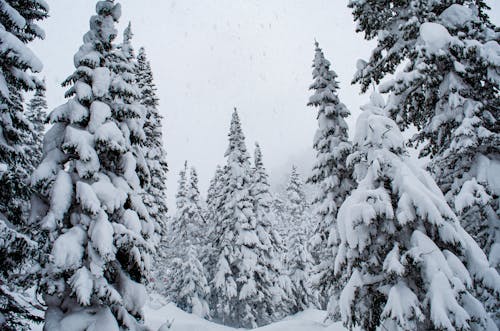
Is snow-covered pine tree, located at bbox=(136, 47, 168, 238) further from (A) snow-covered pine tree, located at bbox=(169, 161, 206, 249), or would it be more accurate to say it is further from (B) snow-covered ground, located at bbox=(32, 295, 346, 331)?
(A) snow-covered pine tree, located at bbox=(169, 161, 206, 249)

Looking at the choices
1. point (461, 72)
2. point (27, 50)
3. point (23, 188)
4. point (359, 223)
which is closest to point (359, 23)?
point (461, 72)

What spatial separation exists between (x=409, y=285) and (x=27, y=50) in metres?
10.4

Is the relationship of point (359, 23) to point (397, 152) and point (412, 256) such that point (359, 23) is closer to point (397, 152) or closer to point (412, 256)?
point (397, 152)

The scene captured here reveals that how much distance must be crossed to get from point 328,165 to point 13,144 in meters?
13.9

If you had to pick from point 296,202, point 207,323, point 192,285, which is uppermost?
point 296,202

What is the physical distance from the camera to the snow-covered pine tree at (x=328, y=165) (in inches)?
701

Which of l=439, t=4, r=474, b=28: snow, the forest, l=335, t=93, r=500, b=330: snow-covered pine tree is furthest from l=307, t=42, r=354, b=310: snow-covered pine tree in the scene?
l=335, t=93, r=500, b=330: snow-covered pine tree

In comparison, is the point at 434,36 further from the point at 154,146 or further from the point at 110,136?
the point at 154,146

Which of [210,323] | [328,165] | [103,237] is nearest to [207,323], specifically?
[210,323]

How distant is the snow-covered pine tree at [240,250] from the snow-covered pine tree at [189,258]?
114 inches

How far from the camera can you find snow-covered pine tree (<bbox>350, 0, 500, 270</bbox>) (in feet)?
32.7

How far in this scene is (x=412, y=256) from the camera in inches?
282

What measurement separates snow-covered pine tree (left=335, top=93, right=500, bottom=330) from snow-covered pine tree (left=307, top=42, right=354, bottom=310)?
908 centimetres

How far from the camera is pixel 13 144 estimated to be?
9.55 m
